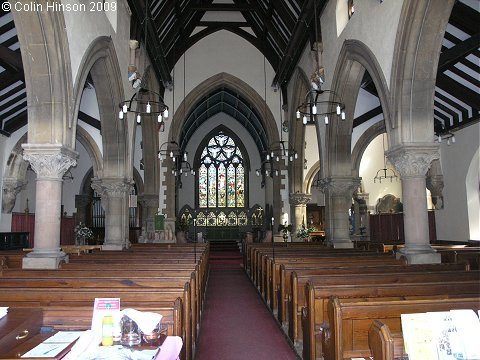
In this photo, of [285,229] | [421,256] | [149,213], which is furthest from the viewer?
[149,213]

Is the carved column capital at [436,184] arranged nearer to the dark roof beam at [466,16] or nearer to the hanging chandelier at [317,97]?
the hanging chandelier at [317,97]

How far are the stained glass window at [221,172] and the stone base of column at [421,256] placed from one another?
18798 millimetres

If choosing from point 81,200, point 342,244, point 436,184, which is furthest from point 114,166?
point 436,184

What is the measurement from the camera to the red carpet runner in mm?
4672

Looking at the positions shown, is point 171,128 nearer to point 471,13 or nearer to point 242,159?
point 242,159

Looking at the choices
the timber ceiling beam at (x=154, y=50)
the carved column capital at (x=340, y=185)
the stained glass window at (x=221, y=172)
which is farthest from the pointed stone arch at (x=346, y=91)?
the stained glass window at (x=221, y=172)

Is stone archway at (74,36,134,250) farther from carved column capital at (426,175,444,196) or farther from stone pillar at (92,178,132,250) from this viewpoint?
carved column capital at (426,175,444,196)

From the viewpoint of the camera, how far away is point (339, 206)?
36.8 ft

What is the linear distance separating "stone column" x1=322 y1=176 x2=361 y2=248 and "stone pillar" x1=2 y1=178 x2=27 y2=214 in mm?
9290

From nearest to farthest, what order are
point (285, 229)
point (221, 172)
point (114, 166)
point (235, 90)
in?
point (114, 166), point (285, 229), point (235, 90), point (221, 172)

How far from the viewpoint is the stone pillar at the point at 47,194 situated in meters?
6.56

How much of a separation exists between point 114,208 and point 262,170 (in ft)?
43.6

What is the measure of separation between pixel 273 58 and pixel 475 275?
556 inches

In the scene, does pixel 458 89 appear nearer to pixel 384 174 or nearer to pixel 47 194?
pixel 384 174
